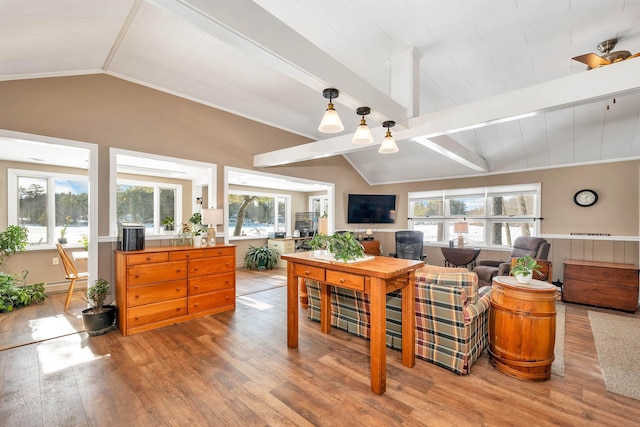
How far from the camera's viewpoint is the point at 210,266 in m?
3.68

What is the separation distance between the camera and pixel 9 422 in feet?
5.76

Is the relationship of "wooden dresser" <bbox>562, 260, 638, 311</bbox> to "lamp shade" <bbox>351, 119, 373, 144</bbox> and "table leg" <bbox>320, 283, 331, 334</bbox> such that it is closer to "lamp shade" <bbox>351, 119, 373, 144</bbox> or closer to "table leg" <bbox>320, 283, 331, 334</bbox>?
"table leg" <bbox>320, 283, 331, 334</bbox>

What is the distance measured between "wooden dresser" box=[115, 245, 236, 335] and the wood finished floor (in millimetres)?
320

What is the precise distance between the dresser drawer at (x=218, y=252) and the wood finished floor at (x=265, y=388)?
104 cm

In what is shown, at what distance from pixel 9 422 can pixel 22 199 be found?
473cm

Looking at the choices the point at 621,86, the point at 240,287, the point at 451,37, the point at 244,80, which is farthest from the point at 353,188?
the point at 621,86

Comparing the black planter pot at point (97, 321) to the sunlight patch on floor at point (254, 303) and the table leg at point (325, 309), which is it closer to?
the sunlight patch on floor at point (254, 303)

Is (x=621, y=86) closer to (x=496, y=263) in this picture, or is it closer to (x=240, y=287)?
(x=496, y=263)

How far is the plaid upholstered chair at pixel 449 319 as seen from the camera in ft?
7.46

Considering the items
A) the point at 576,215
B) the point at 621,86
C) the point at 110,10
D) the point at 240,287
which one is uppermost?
the point at 110,10

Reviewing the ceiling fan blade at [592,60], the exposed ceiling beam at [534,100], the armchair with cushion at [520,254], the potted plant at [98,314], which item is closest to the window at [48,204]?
the potted plant at [98,314]

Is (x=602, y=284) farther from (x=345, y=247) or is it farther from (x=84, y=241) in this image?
(x=84, y=241)

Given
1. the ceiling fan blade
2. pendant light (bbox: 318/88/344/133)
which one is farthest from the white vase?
pendant light (bbox: 318/88/344/133)

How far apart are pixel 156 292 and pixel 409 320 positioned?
2762 mm
